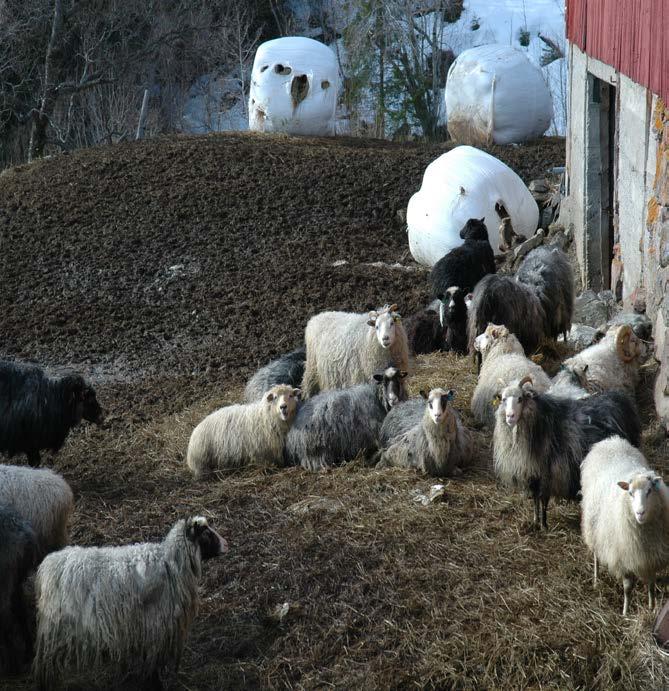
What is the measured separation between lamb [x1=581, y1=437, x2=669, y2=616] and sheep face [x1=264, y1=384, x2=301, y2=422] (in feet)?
9.82

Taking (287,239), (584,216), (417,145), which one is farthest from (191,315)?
(417,145)

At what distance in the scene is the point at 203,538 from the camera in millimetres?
5938

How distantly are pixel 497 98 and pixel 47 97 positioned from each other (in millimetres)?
12574

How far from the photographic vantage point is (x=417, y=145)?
20906 millimetres

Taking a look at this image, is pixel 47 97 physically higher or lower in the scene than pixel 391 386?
higher

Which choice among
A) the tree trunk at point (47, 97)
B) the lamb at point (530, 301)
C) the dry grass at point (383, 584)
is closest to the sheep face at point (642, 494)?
the dry grass at point (383, 584)

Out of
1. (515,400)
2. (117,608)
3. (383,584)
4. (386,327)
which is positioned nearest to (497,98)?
(386,327)

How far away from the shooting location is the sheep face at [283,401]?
8.63 metres

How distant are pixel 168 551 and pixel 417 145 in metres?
16.1

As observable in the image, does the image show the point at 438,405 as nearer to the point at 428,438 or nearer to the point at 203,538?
the point at 428,438

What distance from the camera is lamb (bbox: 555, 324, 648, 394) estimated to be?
348 inches

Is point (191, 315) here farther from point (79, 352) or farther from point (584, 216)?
point (584, 216)

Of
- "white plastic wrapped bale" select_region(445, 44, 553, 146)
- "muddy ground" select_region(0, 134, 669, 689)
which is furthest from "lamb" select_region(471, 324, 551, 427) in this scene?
"white plastic wrapped bale" select_region(445, 44, 553, 146)

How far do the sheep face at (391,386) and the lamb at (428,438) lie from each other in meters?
0.12
